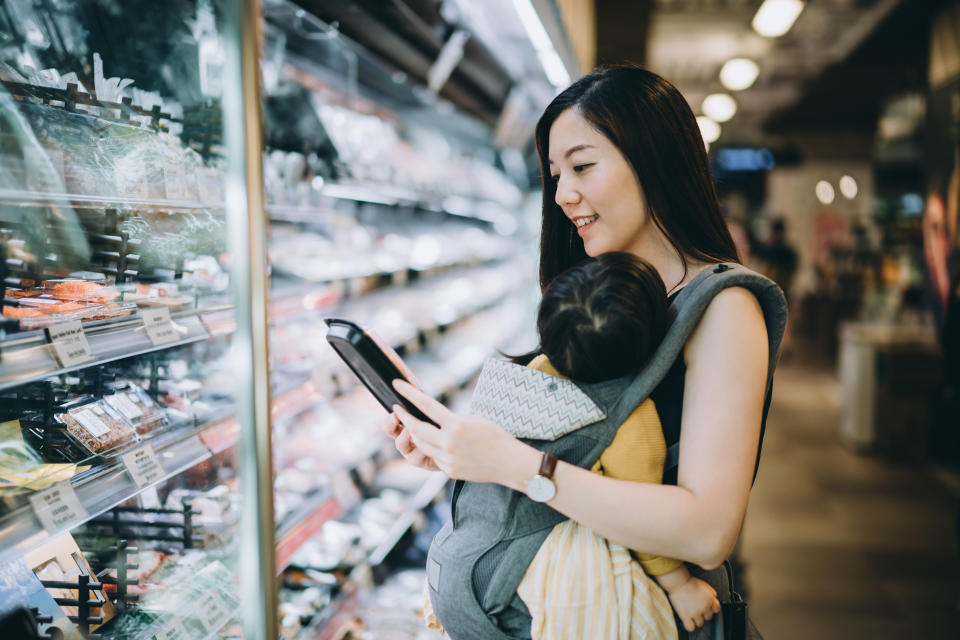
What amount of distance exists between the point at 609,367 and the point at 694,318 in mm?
166

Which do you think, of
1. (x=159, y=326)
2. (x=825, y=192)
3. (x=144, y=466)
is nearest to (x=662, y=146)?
(x=159, y=326)

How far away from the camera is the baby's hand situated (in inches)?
41.1

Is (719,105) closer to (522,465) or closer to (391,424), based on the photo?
(391,424)

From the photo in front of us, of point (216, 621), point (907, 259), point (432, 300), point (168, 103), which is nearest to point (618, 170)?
point (168, 103)

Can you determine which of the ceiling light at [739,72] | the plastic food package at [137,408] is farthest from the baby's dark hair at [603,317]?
the ceiling light at [739,72]

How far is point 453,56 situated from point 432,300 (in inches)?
60.1

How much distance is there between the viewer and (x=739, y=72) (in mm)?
6082

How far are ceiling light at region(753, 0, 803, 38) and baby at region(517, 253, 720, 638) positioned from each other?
161 inches

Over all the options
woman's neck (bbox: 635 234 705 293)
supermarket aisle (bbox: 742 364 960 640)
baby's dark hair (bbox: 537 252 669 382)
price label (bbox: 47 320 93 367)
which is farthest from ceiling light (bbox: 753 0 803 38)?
price label (bbox: 47 320 93 367)

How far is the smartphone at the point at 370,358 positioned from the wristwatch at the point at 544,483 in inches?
7.6

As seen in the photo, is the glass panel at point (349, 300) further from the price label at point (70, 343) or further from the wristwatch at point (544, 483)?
the wristwatch at point (544, 483)

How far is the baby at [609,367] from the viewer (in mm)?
960

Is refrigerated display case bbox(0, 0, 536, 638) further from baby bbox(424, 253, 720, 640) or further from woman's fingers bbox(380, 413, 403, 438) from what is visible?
baby bbox(424, 253, 720, 640)

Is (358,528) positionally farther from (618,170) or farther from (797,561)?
(797,561)
